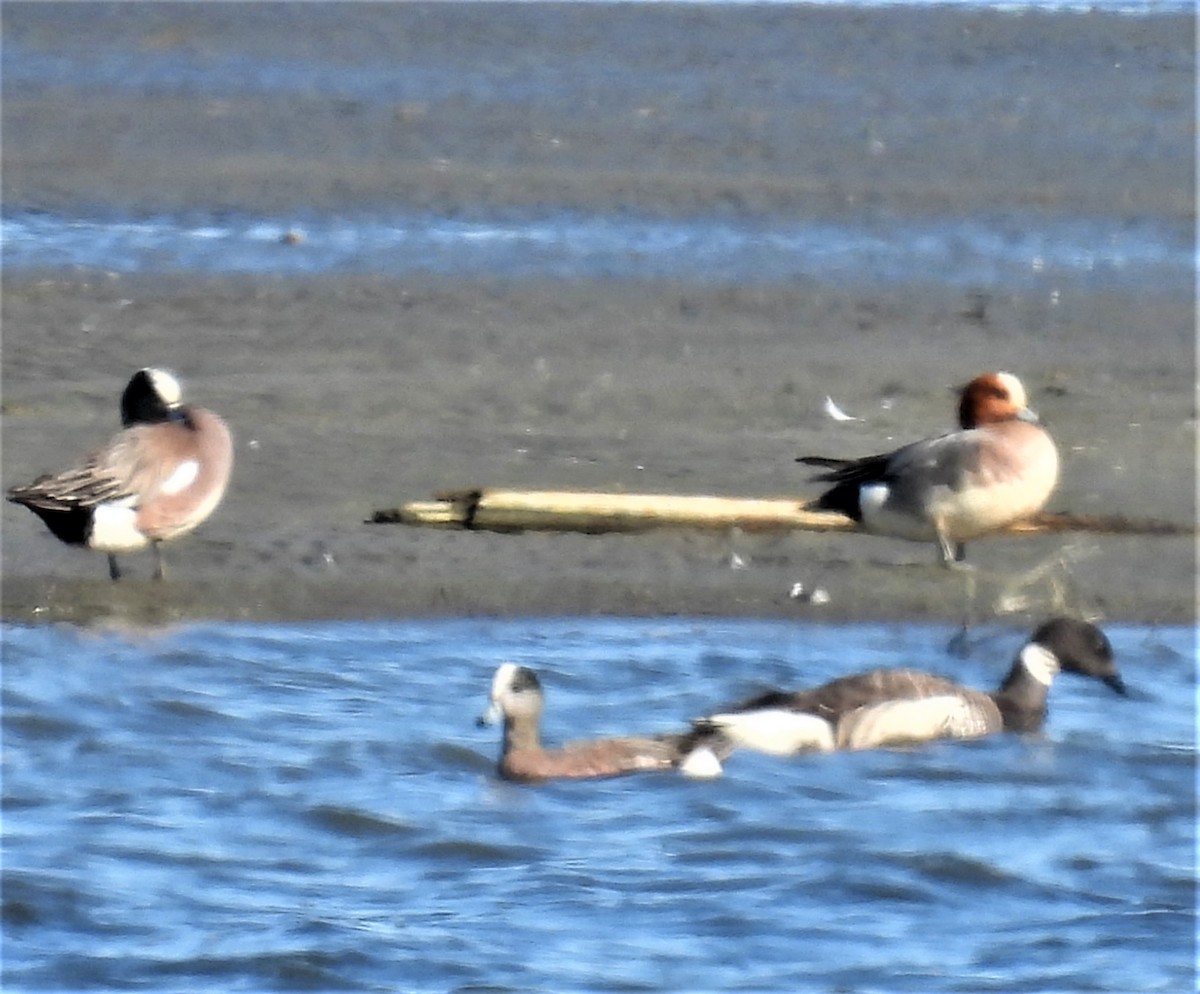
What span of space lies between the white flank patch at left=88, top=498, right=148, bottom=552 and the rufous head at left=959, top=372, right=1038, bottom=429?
10.2 ft

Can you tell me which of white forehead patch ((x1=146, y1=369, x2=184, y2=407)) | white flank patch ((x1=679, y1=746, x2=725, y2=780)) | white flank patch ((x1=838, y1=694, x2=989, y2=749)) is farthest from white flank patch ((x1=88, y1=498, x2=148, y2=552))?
white flank patch ((x1=838, y1=694, x2=989, y2=749))

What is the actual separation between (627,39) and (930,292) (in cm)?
1082

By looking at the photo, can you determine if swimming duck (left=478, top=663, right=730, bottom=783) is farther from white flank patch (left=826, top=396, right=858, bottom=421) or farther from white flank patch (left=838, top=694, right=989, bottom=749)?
white flank patch (left=826, top=396, right=858, bottom=421)

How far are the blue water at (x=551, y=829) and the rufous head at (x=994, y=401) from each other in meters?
0.90

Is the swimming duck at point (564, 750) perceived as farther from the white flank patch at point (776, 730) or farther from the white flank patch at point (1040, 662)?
the white flank patch at point (1040, 662)

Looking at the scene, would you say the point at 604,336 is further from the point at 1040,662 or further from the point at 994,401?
the point at 1040,662

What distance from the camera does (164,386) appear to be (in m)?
9.59

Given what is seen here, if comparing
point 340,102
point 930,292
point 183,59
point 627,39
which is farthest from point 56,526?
point 627,39

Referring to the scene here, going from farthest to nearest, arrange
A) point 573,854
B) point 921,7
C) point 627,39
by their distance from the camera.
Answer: point 921,7
point 627,39
point 573,854

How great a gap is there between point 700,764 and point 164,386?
3065 mm

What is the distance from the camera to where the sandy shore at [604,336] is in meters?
9.62

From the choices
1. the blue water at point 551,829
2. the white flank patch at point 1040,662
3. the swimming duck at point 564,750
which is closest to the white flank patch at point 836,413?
the blue water at point 551,829

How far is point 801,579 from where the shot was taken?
9602 millimetres

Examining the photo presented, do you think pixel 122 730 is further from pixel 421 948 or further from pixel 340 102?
pixel 340 102
